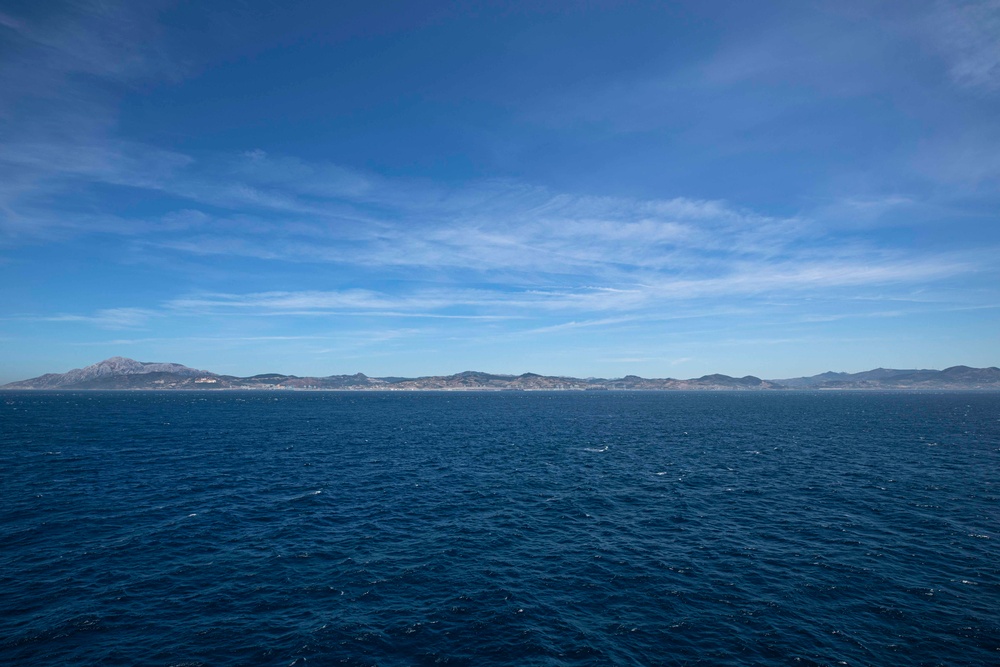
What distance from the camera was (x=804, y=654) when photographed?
98.5 feet

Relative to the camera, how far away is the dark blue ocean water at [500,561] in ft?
102

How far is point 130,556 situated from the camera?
4488 centimetres

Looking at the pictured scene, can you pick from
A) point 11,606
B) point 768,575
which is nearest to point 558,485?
point 768,575

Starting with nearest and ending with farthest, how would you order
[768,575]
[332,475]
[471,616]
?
1. [471,616]
2. [768,575]
3. [332,475]

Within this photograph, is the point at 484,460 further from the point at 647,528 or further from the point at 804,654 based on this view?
the point at 804,654

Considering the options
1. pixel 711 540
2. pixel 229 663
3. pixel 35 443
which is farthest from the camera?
pixel 35 443

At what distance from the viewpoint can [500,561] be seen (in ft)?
145

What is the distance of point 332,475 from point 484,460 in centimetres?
3009

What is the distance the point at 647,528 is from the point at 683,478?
27586 mm

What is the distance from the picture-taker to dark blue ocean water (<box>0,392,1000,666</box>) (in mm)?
31156

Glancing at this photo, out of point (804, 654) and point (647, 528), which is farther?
point (647, 528)

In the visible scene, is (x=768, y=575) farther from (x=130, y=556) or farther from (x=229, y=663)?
(x=130, y=556)

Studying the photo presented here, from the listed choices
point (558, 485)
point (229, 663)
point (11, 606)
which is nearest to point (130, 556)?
point (11, 606)

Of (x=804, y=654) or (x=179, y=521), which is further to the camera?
(x=179, y=521)
